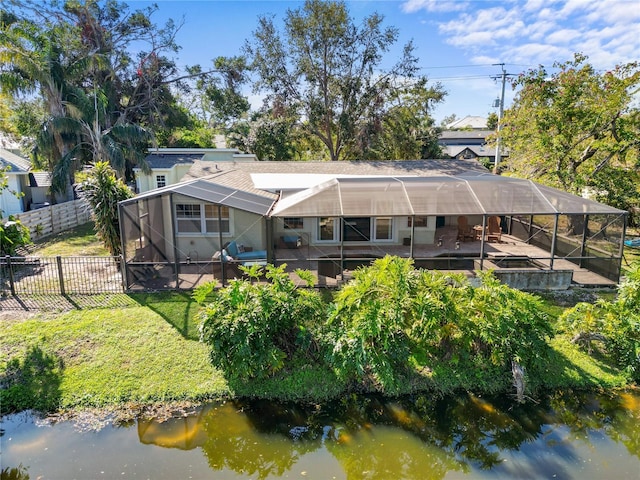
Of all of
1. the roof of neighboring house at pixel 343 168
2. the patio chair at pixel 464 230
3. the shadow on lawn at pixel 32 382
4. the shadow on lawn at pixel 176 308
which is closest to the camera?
the shadow on lawn at pixel 32 382

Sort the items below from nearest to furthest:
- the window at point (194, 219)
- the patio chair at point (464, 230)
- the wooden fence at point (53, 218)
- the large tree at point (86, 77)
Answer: the window at point (194, 219) < the patio chair at point (464, 230) < the wooden fence at point (53, 218) < the large tree at point (86, 77)

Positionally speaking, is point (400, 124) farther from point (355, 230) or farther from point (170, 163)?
point (355, 230)

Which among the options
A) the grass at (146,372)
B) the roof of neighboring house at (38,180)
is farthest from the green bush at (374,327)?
the roof of neighboring house at (38,180)

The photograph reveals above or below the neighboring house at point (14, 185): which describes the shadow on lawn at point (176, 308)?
below

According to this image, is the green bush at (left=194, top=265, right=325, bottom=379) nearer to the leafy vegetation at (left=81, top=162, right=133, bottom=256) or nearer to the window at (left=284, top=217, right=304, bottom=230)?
the leafy vegetation at (left=81, top=162, right=133, bottom=256)

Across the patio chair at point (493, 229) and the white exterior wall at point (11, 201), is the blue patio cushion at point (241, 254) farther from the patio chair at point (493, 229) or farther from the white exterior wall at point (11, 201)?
the white exterior wall at point (11, 201)

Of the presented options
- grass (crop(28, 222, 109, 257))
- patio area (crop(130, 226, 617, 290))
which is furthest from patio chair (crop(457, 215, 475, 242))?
grass (crop(28, 222, 109, 257))

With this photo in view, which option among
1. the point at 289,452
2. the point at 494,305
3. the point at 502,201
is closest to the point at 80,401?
the point at 289,452
